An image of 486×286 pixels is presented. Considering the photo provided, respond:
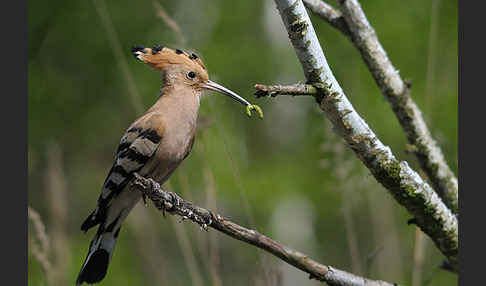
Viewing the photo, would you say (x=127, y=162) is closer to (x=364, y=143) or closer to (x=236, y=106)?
(x=364, y=143)

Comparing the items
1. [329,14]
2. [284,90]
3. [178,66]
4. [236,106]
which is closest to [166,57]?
[178,66]

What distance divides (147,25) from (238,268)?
2.95 metres

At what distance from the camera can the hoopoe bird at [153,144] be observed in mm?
2316

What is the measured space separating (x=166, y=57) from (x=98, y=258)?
89 centimetres

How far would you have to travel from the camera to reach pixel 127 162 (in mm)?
2297

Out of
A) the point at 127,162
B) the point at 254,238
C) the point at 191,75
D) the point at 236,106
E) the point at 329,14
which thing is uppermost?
the point at 236,106

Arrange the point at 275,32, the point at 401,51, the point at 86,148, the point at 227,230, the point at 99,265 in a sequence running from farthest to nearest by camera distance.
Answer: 1. the point at 86,148
2. the point at 275,32
3. the point at 401,51
4. the point at 99,265
5. the point at 227,230

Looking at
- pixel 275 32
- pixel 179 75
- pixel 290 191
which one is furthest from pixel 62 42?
pixel 179 75

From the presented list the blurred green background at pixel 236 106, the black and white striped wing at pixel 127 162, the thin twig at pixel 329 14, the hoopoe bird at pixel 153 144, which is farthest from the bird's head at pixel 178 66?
the blurred green background at pixel 236 106

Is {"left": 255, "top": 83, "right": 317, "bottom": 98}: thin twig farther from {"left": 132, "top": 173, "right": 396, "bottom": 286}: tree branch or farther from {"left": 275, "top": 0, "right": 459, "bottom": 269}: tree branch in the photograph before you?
{"left": 132, "top": 173, "right": 396, "bottom": 286}: tree branch

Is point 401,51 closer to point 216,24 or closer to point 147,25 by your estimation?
point 216,24

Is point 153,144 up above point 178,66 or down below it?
below

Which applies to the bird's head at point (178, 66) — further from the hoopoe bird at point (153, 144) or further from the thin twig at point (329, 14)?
the thin twig at point (329, 14)

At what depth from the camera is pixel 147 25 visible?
688 centimetres
